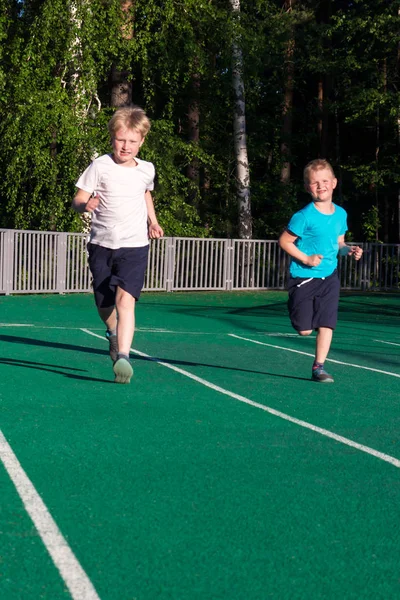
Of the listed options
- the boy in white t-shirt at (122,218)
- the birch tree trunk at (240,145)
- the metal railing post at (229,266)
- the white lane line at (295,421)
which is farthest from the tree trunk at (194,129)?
the boy in white t-shirt at (122,218)

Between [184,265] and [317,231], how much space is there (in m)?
18.1

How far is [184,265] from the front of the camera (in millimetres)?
26297

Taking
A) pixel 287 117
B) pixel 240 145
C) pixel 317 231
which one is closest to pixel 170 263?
pixel 240 145

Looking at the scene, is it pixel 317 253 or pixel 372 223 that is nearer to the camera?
pixel 317 253

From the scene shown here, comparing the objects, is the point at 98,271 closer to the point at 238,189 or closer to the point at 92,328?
the point at 92,328

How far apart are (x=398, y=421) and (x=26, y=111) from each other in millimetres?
18278

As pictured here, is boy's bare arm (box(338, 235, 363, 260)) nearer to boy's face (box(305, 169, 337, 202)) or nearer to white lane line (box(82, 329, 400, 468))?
boy's face (box(305, 169, 337, 202))

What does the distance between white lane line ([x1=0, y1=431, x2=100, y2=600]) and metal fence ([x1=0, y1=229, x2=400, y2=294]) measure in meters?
18.2

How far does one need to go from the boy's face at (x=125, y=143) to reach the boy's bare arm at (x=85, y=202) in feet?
1.37

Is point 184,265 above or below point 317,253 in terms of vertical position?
below

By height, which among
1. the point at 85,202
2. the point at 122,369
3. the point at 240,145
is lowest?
the point at 122,369

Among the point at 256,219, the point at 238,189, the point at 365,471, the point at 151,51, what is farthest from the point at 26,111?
the point at 365,471

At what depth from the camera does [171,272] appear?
25891 millimetres

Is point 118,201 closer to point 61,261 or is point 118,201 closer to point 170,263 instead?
point 61,261
